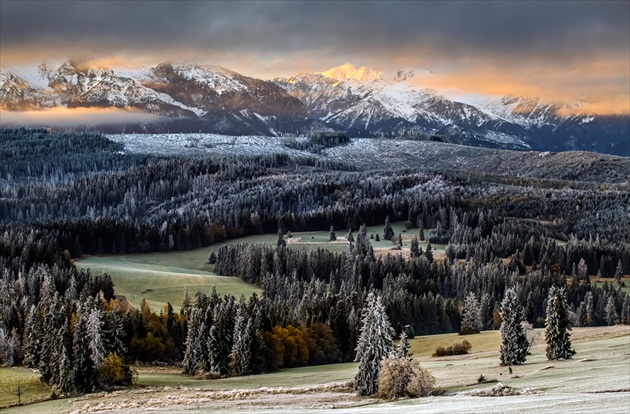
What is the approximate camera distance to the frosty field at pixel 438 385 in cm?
6394

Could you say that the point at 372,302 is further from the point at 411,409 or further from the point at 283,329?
the point at 283,329

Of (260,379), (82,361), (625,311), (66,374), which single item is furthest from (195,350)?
(625,311)

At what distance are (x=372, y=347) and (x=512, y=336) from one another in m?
19.9

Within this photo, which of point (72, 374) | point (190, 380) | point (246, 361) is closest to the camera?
point (72, 374)

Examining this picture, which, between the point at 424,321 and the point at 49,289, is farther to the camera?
the point at 424,321

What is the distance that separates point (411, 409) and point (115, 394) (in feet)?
144

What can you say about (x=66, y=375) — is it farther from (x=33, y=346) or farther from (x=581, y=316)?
(x=581, y=316)

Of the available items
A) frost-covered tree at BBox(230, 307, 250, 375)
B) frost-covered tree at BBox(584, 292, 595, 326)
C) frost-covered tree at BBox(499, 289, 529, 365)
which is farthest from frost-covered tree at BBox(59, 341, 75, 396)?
frost-covered tree at BBox(584, 292, 595, 326)

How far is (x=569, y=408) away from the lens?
56.1 meters

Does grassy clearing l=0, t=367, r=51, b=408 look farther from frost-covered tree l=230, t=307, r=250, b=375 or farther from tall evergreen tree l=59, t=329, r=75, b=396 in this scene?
frost-covered tree l=230, t=307, r=250, b=375

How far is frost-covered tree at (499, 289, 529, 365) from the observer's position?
97.9 m

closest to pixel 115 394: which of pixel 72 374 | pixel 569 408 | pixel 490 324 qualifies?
pixel 72 374

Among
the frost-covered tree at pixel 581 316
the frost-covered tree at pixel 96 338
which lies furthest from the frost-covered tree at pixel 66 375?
the frost-covered tree at pixel 581 316

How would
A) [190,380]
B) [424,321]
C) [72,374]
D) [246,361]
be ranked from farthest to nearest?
[424,321] < [246,361] < [190,380] < [72,374]
